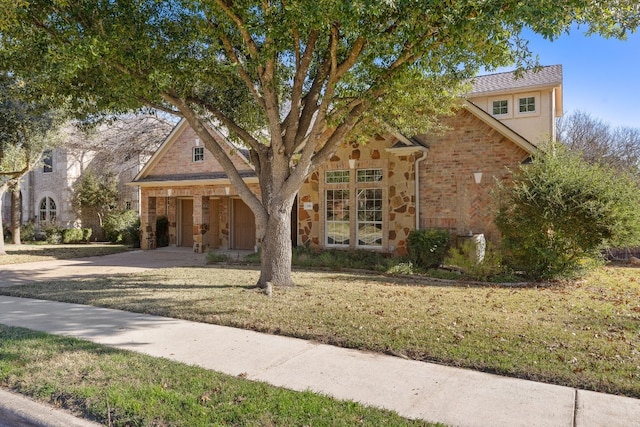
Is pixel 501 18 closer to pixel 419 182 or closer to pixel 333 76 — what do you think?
pixel 333 76

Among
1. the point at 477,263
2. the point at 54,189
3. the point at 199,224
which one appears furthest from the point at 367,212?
the point at 54,189

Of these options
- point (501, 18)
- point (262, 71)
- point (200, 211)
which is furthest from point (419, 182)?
point (200, 211)

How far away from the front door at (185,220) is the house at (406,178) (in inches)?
76.8

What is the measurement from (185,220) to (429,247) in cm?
1296

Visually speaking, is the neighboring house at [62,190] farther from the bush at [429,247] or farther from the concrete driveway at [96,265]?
the bush at [429,247]

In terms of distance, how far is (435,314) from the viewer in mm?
7578

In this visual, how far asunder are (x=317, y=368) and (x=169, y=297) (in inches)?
194

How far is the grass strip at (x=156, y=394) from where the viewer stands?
12.9 ft

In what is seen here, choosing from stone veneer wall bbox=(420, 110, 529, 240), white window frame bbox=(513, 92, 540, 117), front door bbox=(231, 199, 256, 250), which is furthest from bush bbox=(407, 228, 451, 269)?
front door bbox=(231, 199, 256, 250)

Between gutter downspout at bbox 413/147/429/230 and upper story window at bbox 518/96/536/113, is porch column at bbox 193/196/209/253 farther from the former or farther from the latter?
upper story window at bbox 518/96/536/113

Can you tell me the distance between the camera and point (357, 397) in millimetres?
4430

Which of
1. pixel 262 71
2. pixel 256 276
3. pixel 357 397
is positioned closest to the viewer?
pixel 357 397

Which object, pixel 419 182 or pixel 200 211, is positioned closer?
pixel 419 182

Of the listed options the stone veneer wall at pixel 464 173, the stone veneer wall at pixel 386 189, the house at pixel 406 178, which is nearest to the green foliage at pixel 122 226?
the house at pixel 406 178
